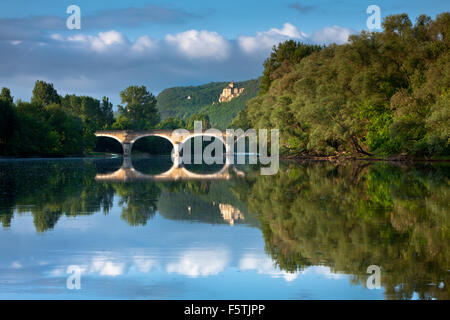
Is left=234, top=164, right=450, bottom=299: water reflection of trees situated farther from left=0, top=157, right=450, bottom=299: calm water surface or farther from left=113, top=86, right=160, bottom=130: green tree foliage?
left=113, top=86, right=160, bottom=130: green tree foliage

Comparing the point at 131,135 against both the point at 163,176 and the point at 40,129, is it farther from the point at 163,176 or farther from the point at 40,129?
the point at 163,176

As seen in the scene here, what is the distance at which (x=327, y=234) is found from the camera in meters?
10.4

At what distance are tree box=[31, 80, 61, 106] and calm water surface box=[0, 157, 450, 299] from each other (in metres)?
91.9

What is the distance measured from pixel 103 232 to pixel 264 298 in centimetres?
570

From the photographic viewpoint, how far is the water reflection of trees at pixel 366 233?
24.2 ft

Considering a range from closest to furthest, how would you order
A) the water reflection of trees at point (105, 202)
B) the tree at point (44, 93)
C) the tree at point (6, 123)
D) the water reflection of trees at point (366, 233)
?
the water reflection of trees at point (366, 233) → the water reflection of trees at point (105, 202) → the tree at point (6, 123) → the tree at point (44, 93)

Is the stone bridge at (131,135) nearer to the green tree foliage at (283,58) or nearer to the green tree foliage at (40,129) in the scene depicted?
the green tree foliage at (40,129)

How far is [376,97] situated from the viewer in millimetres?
50562

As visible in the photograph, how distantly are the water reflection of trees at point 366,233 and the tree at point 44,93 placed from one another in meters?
93.1

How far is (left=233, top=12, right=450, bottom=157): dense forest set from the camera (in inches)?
1658

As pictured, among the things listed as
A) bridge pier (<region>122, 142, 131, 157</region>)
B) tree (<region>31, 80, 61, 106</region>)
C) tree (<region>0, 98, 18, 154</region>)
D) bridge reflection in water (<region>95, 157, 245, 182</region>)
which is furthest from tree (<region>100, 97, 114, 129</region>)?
bridge reflection in water (<region>95, 157, 245, 182</region>)

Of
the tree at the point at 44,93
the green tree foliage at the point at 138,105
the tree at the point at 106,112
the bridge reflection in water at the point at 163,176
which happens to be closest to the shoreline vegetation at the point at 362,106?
the bridge reflection in water at the point at 163,176

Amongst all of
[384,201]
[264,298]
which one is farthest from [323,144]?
[264,298]

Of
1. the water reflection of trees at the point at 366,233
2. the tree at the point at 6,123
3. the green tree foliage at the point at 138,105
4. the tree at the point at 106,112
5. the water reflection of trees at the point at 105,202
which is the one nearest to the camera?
the water reflection of trees at the point at 366,233
